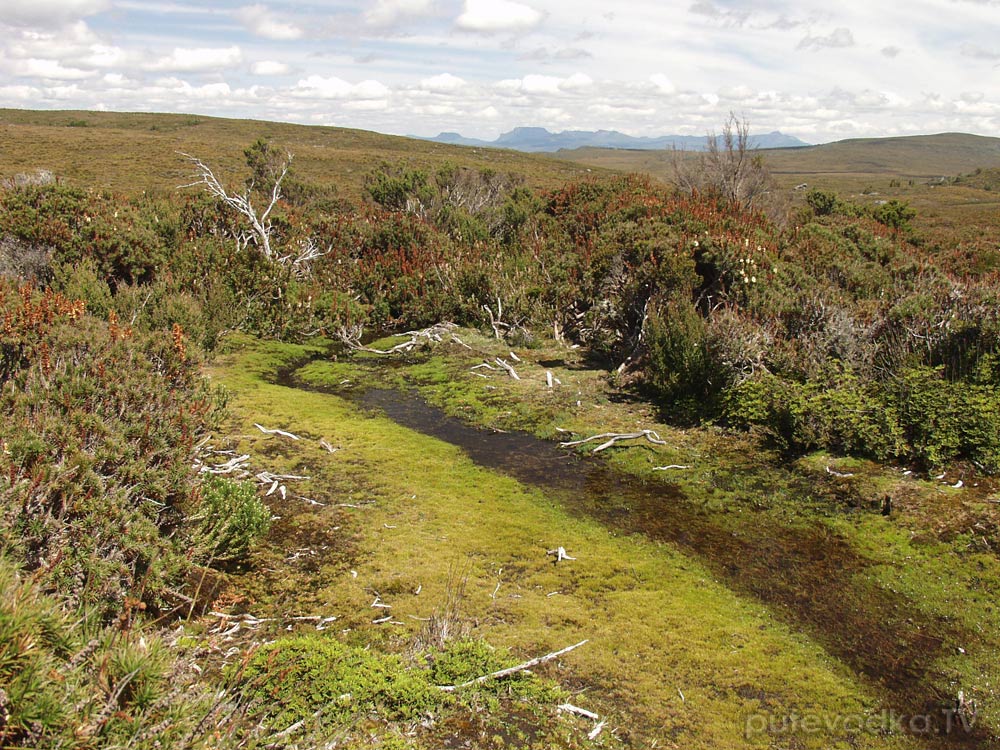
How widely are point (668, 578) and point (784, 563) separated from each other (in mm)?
1126

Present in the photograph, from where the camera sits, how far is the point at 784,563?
593cm

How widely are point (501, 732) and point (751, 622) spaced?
238 centimetres

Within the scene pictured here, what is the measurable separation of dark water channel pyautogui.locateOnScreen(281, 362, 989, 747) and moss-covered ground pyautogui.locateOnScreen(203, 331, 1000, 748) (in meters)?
0.02

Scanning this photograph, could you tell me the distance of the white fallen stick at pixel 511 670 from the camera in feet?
13.3

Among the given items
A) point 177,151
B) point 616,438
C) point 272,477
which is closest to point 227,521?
point 272,477

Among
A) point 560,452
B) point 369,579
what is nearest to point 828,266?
point 560,452

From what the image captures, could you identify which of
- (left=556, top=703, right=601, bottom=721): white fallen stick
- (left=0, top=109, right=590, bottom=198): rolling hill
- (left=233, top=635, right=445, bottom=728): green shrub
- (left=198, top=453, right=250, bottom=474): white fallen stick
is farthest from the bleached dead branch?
(left=0, top=109, right=590, bottom=198): rolling hill

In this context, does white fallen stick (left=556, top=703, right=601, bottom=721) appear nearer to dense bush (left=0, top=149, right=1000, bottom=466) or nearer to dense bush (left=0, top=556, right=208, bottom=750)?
dense bush (left=0, top=556, right=208, bottom=750)

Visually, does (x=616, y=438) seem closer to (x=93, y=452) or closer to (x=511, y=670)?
(x=511, y=670)

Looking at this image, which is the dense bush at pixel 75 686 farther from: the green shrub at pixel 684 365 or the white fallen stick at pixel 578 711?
the green shrub at pixel 684 365

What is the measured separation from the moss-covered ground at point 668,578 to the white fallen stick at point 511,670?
2.8 inches

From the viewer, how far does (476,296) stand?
50.6 feet

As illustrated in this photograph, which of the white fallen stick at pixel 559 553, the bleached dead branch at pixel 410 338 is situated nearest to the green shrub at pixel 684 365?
the white fallen stick at pixel 559 553

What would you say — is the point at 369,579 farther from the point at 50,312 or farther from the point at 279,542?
the point at 50,312
